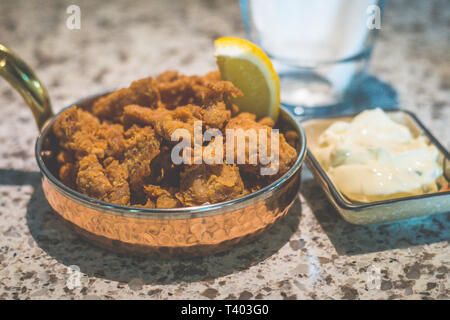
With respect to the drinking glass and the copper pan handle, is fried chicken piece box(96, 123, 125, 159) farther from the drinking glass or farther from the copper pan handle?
the drinking glass

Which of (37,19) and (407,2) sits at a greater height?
(37,19)

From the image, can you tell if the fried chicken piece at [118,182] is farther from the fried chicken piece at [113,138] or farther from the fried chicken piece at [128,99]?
the fried chicken piece at [128,99]

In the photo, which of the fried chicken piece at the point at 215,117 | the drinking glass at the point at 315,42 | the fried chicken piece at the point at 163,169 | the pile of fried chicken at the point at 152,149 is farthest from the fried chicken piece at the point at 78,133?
the drinking glass at the point at 315,42

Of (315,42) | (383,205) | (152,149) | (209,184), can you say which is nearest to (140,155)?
(152,149)

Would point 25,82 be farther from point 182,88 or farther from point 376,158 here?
point 376,158

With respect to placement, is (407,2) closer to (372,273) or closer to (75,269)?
(372,273)
